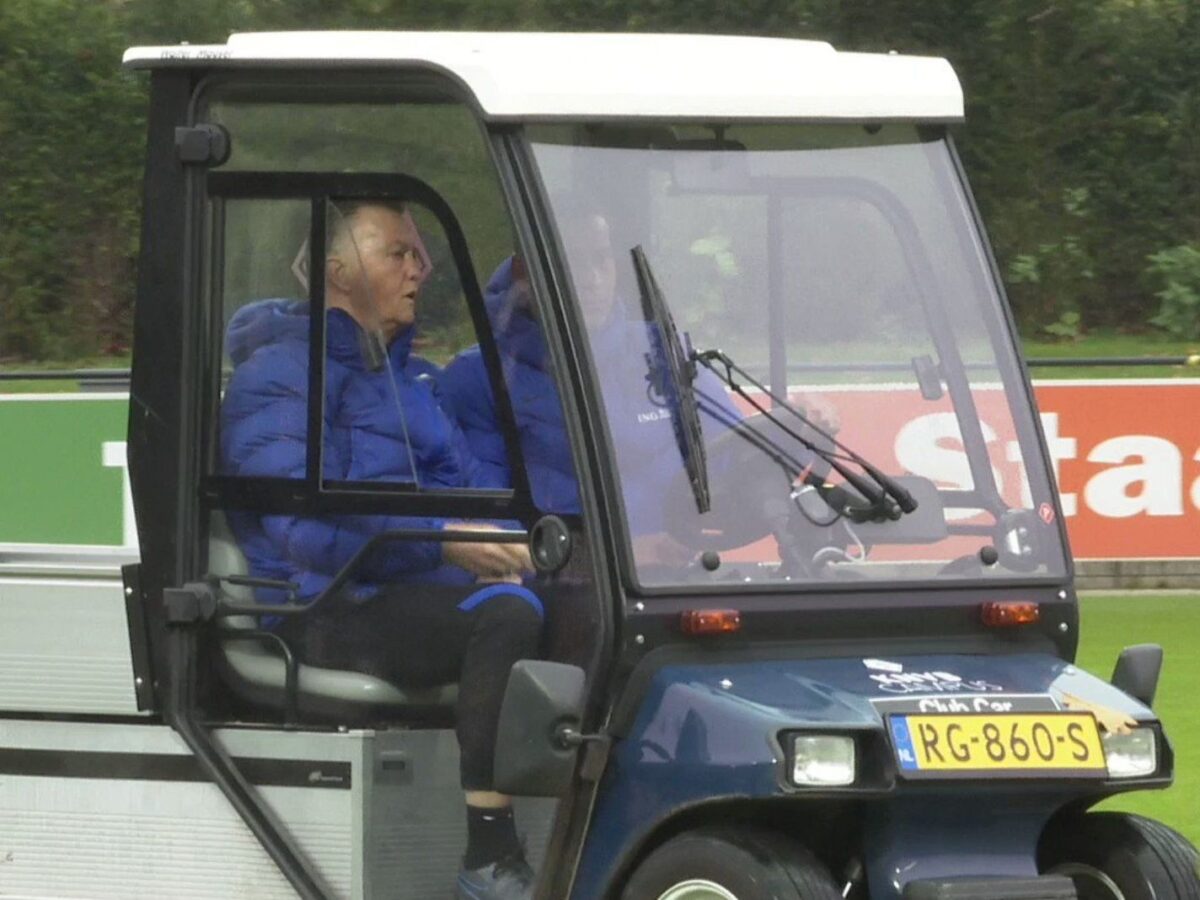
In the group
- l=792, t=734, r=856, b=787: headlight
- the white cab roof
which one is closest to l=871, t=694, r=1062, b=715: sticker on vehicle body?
l=792, t=734, r=856, b=787: headlight

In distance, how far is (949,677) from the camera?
524cm

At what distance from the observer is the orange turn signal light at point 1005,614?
544 centimetres

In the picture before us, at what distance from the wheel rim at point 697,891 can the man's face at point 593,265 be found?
1043 millimetres

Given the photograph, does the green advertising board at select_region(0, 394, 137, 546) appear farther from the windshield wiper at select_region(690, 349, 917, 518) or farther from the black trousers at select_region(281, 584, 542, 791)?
the windshield wiper at select_region(690, 349, 917, 518)

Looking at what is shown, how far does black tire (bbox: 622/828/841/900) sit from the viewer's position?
494 centimetres

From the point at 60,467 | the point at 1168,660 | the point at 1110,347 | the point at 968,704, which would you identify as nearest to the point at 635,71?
the point at 968,704

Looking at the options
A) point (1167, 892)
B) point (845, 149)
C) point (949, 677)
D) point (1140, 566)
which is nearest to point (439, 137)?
point (845, 149)

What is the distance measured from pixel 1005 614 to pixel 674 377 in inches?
30.7

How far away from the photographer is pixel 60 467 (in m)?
12.7

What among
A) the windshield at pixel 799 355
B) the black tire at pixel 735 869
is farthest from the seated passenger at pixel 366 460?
the black tire at pixel 735 869

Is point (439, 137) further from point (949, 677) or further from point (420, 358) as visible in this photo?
point (949, 677)

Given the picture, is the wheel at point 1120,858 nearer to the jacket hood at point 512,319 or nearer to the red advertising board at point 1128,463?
the jacket hood at point 512,319

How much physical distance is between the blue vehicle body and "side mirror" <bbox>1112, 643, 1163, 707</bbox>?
0.85 feet

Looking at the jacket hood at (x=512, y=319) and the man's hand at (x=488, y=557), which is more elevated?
the jacket hood at (x=512, y=319)
